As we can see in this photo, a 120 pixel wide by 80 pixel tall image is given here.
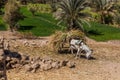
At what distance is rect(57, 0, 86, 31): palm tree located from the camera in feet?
151

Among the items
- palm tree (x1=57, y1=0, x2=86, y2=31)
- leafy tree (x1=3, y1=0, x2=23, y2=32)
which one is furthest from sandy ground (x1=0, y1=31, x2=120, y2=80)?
palm tree (x1=57, y1=0, x2=86, y2=31)

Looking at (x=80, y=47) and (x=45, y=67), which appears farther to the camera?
(x=80, y=47)

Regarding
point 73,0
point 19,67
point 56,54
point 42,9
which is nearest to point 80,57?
point 56,54

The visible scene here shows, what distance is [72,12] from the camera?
46156mm

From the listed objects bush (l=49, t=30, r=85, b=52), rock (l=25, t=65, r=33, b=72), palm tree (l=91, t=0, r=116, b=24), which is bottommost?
palm tree (l=91, t=0, r=116, b=24)

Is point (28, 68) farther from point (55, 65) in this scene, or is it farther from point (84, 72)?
point (84, 72)

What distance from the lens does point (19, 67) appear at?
20281 mm

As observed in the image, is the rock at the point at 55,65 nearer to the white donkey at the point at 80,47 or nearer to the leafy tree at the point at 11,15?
the white donkey at the point at 80,47

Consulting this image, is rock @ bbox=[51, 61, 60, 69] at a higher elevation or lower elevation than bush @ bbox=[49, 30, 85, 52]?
lower

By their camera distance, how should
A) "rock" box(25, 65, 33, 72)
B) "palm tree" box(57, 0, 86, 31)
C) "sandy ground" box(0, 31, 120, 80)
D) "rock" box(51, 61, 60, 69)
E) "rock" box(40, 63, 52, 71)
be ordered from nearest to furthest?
"sandy ground" box(0, 31, 120, 80), "rock" box(25, 65, 33, 72), "rock" box(40, 63, 52, 71), "rock" box(51, 61, 60, 69), "palm tree" box(57, 0, 86, 31)

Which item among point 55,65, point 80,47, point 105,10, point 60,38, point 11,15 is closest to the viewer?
point 55,65

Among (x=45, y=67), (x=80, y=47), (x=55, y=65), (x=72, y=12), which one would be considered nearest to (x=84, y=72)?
(x=55, y=65)

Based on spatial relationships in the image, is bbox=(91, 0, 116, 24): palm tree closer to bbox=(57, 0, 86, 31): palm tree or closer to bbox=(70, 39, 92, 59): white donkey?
bbox=(57, 0, 86, 31): palm tree

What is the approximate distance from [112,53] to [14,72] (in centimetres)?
1084
